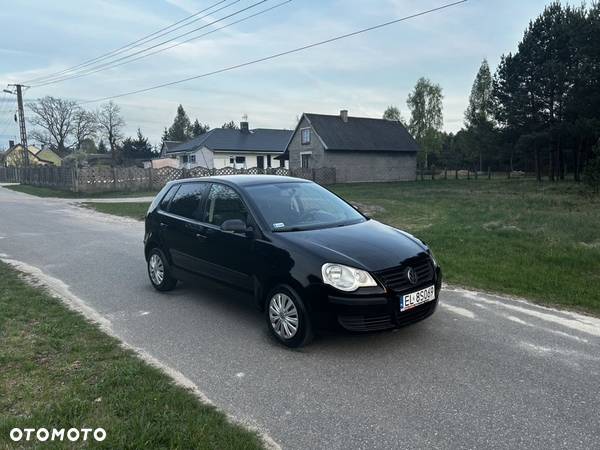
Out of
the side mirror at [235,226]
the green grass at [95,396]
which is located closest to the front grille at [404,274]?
the side mirror at [235,226]

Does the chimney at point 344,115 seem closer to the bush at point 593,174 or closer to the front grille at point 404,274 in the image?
the bush at point 593,174

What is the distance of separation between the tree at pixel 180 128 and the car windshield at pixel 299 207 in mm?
97099

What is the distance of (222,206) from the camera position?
548 centimetres

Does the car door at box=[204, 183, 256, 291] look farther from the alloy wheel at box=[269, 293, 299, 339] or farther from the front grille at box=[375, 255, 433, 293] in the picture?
the front grille at box=[375, 255, 433, 293]

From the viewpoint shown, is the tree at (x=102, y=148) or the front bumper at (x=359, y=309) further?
the tree at (x=102, y=148)

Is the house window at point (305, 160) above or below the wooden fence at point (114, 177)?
above

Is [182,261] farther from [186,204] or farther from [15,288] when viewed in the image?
[15,288]

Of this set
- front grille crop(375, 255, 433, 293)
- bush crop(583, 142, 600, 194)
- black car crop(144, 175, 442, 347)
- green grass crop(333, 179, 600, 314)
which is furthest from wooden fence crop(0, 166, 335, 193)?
front grille crop(375, 255, 433, 293)

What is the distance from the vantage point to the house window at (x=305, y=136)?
1731 inches

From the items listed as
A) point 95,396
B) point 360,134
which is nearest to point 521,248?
point 95,396

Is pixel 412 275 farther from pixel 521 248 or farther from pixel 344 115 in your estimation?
pixel 344 115

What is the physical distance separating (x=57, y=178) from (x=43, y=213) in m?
16.9

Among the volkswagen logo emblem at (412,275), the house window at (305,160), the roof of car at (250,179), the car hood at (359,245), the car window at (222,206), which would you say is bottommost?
the volkswagen logo emblem at (412,275)

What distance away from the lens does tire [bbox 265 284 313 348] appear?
4.31 metres
